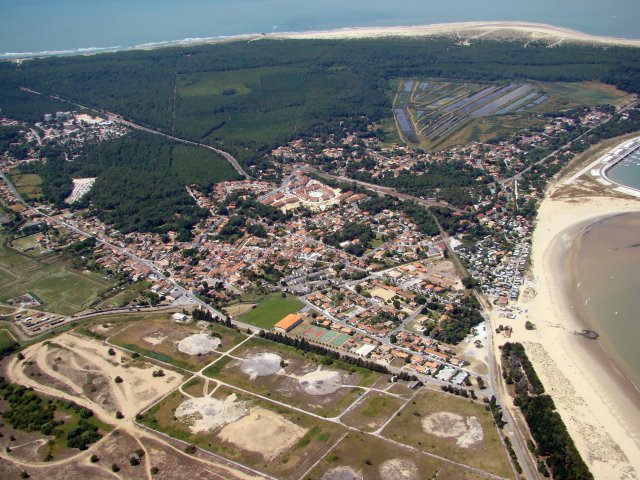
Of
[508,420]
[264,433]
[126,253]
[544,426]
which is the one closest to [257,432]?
[264,433]

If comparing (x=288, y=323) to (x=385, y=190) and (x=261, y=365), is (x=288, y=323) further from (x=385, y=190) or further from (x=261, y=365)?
(x=385, y=190)

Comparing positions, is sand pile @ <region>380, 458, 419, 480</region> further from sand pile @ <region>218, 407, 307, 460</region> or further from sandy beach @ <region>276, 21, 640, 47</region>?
sandy beach @ <region>276, 21, 640, 47</region>

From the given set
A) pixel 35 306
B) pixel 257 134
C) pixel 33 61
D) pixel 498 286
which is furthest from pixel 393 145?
pixel 33 61

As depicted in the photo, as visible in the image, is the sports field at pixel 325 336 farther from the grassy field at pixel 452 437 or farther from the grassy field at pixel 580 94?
the grassy field at pixel 580 94

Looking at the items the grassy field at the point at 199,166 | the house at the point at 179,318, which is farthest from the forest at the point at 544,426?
the grassy field at the point at 199,166

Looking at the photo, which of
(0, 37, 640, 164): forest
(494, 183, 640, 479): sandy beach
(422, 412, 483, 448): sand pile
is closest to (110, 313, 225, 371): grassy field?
(422, 412, 483, 448): sand pile
